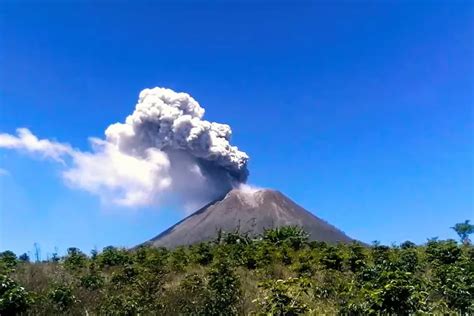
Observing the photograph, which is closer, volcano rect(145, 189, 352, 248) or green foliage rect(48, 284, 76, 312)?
green foliage rect(48, 284, 76, 312)

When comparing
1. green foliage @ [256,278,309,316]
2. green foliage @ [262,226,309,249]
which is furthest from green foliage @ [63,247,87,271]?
green foliage @ [256,278,309,316]

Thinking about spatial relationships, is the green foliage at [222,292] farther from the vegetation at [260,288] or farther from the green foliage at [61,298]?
the green foliage at [61,298]

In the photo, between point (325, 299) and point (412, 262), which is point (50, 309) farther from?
point (412, 262)

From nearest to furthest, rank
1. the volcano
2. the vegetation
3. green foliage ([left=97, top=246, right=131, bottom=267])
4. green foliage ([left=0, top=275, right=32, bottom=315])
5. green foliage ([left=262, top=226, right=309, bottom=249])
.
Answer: the vegetation → green foliage ([left=0, top=275, right=32, bottom=315]) → green foliage ([left=97, top=246, right=131, bottom=267]) → green foliage ([left=262, top=226, right=309, bottom=249]) → the volcano

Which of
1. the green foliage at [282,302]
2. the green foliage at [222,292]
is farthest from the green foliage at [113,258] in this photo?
the green foliage at [282,302]

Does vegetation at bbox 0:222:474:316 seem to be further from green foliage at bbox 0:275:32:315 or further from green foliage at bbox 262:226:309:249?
green foliage at bbox 262:226:309:249

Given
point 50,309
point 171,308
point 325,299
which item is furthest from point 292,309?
point 50,309
